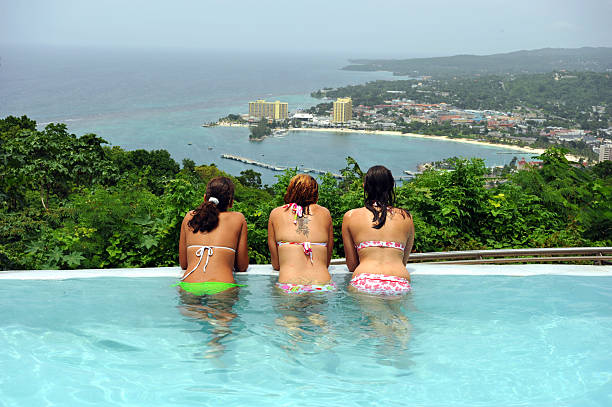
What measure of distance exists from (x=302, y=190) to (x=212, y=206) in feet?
1.84

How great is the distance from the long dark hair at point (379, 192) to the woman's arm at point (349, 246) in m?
0.17

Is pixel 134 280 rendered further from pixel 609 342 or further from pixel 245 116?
pixel 245 116

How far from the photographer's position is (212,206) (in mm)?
3246

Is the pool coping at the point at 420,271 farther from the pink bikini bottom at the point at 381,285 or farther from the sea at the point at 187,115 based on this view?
the sea at the point at 187,115

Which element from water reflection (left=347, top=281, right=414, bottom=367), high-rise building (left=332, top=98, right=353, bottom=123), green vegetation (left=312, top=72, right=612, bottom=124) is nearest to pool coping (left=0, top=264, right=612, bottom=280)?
water reflection (left=347, top=281, right=414, bottom=367)

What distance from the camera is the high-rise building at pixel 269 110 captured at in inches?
4380

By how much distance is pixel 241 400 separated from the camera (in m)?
2.58

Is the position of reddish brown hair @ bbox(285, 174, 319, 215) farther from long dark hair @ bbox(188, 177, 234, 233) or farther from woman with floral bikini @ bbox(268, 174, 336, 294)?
long dark hair @ bbox(188, 177, 234, 233)

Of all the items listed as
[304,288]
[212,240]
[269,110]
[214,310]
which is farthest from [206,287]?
[269,110]

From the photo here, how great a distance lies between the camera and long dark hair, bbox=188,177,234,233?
3.23 metres

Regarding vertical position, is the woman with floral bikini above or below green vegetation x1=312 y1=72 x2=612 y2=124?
below

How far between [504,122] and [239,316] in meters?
108

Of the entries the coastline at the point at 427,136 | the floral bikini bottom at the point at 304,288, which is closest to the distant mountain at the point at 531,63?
the coastline at the point at 427,136

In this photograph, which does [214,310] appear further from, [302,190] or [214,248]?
[302,190]
